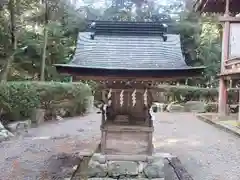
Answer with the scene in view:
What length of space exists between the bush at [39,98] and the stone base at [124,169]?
4526 mm

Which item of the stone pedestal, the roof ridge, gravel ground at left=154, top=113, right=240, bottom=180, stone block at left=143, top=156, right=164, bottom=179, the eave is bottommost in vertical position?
gravel ground at left=154, top=113, right=240, bottom=180

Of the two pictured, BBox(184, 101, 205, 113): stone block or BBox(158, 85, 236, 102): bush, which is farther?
BBox(158, 85, 236, 102): bush

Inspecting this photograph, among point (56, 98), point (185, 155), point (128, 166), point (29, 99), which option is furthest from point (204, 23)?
point (128, 166)

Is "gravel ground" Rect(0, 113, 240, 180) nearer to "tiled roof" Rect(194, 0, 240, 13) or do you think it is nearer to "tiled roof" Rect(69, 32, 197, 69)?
"tiled roof" Rect(69, 32, 197, 69)

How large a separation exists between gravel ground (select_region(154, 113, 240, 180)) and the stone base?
623 millimetres

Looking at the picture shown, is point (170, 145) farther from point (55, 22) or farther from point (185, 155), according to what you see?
point (55, 22)

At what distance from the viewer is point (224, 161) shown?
21.0 ft

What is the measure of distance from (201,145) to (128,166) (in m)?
3.01

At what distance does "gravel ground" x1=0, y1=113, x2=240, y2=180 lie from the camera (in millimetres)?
5629

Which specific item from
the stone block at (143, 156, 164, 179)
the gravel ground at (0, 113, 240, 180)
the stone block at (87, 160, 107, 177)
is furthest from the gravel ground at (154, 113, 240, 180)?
the stone block at (87, 160, 107, 177)

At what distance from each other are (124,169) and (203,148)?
280 centimetres

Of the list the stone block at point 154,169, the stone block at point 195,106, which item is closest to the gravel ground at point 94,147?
the stone block at point 154,169

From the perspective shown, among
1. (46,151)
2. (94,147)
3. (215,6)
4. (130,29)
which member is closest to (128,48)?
(130,29)

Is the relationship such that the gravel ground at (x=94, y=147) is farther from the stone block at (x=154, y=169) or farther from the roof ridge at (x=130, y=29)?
the roof ridge at (x=130, y=29)
